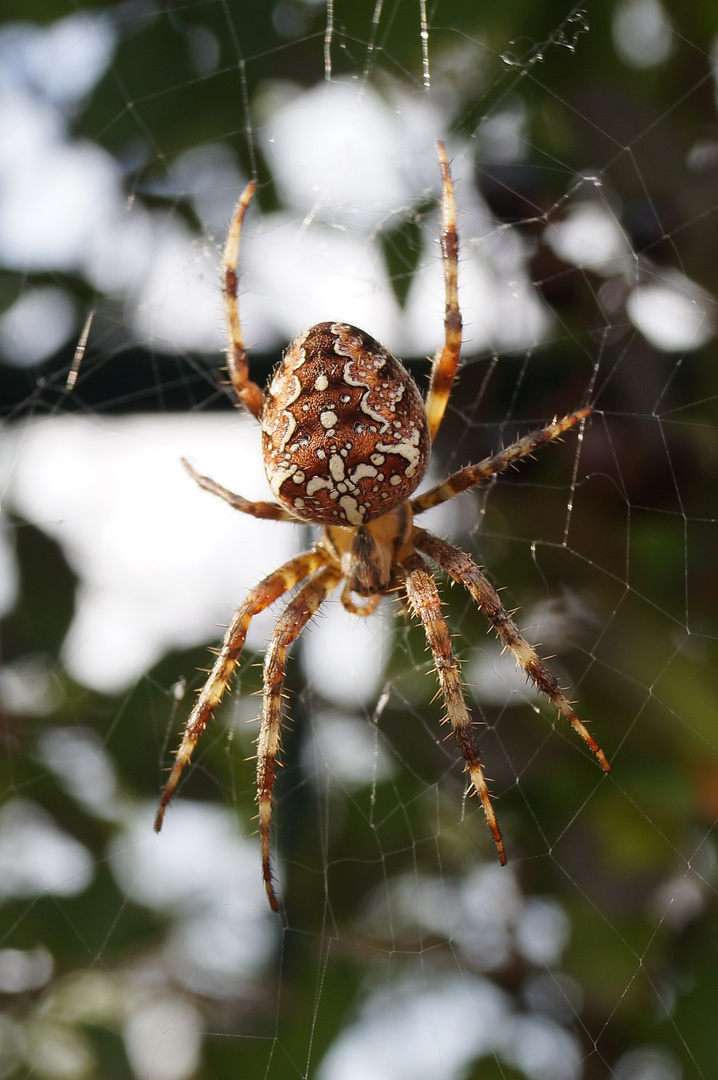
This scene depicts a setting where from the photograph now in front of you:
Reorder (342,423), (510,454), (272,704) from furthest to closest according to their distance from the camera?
(272,704) < (510,454) < (342,423)

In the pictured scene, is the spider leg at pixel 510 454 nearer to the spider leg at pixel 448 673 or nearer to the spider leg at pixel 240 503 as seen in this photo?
the spider leg at pixel 448 673

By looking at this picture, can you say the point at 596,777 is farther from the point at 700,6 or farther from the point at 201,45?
the point at 201,45

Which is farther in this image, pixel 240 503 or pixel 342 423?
pixel 240 503

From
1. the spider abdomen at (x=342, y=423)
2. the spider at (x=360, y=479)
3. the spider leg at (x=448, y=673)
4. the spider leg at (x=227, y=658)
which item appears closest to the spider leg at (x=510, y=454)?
the spider at (x=360, y=479)

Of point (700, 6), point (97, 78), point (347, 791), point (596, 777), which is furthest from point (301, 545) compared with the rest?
point (700, 6)

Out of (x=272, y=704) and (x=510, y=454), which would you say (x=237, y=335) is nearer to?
(x=510, y=454)

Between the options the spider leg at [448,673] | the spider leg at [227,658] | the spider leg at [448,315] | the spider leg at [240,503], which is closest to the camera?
the spider leg at [448,673]

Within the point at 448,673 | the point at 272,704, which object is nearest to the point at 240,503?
the point at 272,704

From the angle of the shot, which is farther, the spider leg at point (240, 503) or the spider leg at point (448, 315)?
the spider leg at point (240, 503)
